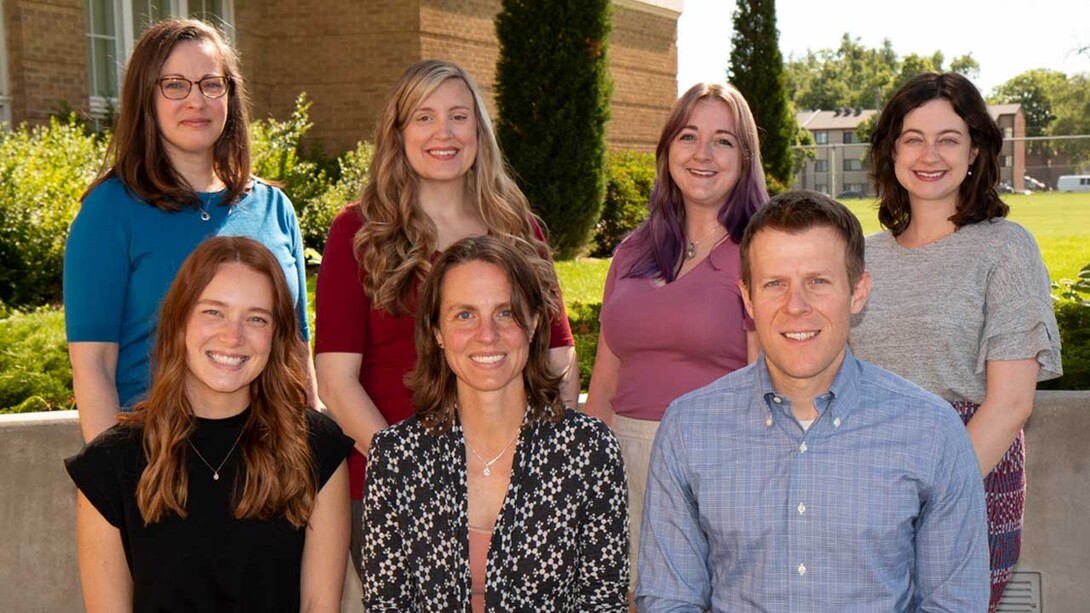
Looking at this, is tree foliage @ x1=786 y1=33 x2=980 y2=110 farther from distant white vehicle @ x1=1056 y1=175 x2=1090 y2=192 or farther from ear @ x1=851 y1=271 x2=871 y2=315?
ear @ x1=851 y1=271 x2=871 y2=315

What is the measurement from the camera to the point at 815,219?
110 inches

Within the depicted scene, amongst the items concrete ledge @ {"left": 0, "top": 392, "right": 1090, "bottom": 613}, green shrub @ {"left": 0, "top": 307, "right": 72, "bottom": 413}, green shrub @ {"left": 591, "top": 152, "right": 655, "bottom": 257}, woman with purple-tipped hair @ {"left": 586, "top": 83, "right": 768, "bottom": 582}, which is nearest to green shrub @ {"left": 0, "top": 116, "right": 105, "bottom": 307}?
green shrub @ {"left": 0, "top": 307, "right": 72, "bottom": 413}

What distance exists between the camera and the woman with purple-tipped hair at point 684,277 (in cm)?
364

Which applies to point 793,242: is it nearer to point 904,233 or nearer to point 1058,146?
point 904,233

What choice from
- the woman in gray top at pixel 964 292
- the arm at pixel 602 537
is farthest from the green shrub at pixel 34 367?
the woman in gray top at pixel 964 292

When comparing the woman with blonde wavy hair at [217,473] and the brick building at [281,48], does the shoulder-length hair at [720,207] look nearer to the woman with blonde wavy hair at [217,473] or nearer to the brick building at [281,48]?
the woman with blonde wavy hair at [217,473]

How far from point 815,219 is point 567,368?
1.12 metres

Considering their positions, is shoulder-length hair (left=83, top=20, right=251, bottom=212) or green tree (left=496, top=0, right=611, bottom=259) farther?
green tree (left=496, top=0, right=611, bottom=259)

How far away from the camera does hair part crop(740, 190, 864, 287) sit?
2.79m

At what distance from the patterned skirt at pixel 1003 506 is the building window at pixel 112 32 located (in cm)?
1271

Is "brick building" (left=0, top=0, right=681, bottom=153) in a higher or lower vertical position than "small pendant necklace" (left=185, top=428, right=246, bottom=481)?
higher

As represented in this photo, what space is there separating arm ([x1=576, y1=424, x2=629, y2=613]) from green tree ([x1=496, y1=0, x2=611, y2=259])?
37.6ft

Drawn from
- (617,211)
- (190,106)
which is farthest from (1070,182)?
(190,106)

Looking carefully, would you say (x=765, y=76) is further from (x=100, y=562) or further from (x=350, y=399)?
(x=100, y=562)
